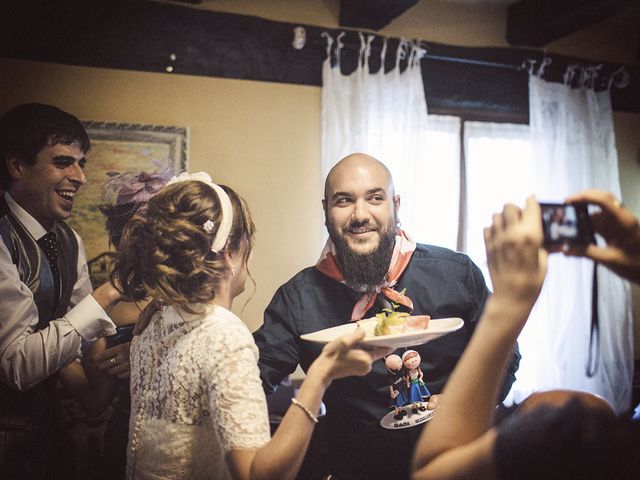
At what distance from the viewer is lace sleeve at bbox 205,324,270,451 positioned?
0.93 m

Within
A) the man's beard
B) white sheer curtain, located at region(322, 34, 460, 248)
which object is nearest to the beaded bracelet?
the man's beard

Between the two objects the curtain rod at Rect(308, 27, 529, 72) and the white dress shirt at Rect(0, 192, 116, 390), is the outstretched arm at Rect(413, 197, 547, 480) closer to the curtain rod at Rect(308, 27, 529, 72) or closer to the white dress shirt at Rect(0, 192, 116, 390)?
the white dress shirt at Rect(0, 192, 116, 390)

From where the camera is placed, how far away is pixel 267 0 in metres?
2.29

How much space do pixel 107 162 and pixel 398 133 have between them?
137 centimetres

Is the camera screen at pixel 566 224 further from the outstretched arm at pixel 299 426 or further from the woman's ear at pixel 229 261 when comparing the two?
the woman's ear at pixel 229 261

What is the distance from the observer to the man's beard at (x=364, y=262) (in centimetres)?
160

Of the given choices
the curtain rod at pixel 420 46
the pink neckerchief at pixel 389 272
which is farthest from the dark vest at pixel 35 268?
the curtain rod at pixel 420 46

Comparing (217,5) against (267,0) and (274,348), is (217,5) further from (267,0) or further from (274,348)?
(274,348)

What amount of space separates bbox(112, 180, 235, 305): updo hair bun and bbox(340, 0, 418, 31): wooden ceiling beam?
5.12ft

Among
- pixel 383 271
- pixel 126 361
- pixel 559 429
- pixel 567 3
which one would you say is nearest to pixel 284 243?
pixel 383 271

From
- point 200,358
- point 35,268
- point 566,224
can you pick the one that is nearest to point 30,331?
point 35,268

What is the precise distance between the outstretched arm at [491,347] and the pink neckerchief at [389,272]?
0.87 meters

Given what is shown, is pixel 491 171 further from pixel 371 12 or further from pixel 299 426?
pixel 299 426

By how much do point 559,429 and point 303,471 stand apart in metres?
1.35
